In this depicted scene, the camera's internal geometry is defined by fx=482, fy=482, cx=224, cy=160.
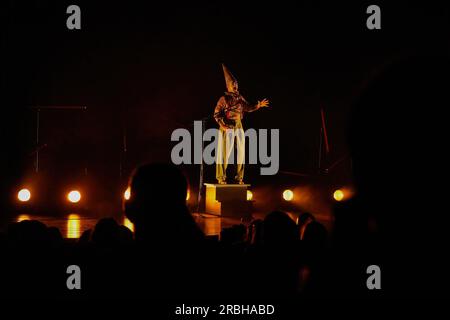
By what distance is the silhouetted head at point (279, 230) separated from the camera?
6.03 ft

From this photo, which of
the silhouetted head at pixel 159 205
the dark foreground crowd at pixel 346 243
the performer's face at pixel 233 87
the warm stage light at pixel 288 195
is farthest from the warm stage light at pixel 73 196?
the silhouetted head at pixel 159 205

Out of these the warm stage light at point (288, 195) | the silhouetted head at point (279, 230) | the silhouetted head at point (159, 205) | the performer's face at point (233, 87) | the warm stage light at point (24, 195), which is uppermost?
the performer's face at point (233, 87)

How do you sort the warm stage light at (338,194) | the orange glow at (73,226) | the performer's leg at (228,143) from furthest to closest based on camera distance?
the warm stage light at (338,194)
the performer's leg at (228,143)
the orange glow at (73,226)

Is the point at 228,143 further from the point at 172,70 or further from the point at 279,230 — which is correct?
the point at 279,230

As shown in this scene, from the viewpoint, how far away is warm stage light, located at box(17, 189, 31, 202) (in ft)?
21.2

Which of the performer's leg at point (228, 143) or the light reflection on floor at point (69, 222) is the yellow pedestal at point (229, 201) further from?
the light reflection on floor at point (69, 222)

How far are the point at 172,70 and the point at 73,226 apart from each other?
3.49 m

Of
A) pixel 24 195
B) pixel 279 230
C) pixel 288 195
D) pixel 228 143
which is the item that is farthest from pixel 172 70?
pixel 279 230

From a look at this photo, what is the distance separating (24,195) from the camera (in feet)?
21.3

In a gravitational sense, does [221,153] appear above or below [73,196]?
above

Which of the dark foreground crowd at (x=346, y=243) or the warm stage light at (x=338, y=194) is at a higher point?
the dark foreground crowd at (x=346, y=243)

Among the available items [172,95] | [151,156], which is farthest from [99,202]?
[172,95]

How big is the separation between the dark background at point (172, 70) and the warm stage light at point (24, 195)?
0.92ft

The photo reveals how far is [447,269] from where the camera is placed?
0.43 meters
